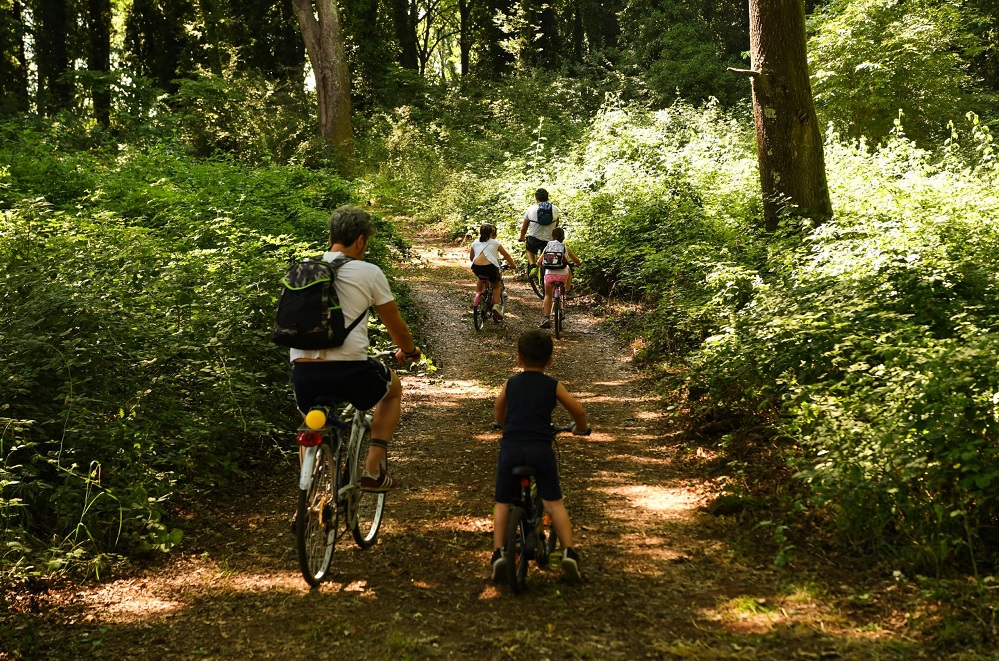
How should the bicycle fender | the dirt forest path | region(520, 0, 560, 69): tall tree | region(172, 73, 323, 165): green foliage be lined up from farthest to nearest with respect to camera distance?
1. region(520, 0, 560, 69): tall tree
2. region(172, 73, 323, 165): green foliage
3. the bicycle fender
4. the dirt forest path

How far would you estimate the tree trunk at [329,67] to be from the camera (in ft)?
67.7

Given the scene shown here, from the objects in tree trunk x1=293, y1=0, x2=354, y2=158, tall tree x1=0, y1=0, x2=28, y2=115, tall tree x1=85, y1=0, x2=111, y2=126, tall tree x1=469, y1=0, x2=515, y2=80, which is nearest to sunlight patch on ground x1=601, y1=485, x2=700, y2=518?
tree trunk x1=293, y1=0, x2=354, y2=158

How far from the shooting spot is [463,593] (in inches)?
189

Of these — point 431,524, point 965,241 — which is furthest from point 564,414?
point 965,241

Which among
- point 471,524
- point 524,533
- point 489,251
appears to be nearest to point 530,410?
point 524,533

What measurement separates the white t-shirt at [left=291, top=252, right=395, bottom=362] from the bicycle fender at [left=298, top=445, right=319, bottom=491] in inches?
21.9

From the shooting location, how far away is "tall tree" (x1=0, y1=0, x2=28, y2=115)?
78.9 feet

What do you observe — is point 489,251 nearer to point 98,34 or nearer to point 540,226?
point 540,226

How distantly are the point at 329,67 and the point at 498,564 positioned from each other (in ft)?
63.2

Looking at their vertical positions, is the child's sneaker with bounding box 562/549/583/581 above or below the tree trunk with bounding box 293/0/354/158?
below

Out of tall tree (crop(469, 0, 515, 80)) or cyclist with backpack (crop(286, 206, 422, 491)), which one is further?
tall tree (crop(469, 0, 515, 80))

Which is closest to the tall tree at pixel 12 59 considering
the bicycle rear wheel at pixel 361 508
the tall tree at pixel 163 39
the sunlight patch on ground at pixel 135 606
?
the tall tree at pixel 163 39

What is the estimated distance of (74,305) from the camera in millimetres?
5746

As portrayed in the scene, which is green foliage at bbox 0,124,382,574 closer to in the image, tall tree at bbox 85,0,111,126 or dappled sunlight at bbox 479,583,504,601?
dappled sunlight at bbox 479,583,504,601
